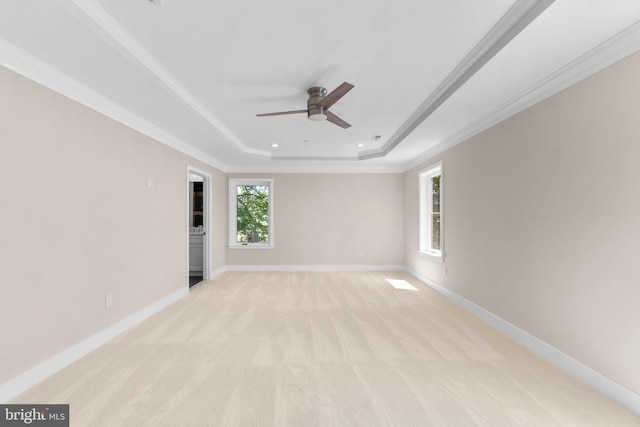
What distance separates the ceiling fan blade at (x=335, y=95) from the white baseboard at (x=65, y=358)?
3.04 meters

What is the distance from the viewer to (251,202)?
22.9ft

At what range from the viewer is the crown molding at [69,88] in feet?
6.83

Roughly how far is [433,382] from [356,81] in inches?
102

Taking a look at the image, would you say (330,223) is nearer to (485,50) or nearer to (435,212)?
(435,212)

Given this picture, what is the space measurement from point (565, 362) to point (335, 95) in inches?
113

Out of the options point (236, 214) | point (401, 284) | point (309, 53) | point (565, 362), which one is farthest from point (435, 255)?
point (236, 214)

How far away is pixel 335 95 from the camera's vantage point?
8.68 feet

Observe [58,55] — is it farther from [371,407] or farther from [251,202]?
[251,202]

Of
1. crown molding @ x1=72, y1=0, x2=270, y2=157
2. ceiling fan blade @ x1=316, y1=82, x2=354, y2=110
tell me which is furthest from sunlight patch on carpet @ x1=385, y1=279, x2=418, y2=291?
crown molding @ x1=72, y1=0, x2=270, y2=157

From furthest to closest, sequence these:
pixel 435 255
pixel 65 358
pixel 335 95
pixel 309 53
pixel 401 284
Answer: pixel 401 284
pixel 435 255
pixel 335 95
pixel 65 358
pixel 309 53

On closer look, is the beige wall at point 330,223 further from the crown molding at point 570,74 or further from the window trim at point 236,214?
the crown molding at point 570,74

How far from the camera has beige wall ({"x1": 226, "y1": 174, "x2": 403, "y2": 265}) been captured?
6770 millimetres

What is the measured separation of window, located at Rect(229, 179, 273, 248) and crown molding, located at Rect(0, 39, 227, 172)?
282 centimetres

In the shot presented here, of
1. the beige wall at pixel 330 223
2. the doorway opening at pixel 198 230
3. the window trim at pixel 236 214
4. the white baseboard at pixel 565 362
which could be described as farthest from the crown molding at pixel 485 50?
the window trim at pixel 236 214
